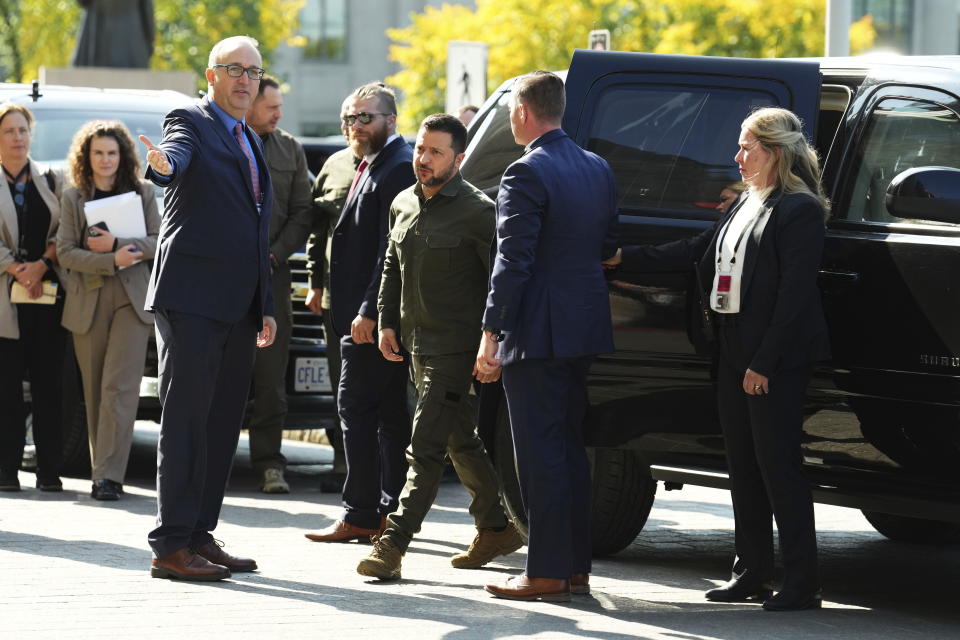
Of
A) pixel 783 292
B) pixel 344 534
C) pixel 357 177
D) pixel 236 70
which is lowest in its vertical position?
pixel 344 534

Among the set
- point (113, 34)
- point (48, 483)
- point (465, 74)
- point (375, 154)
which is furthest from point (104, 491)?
point (113, 34)

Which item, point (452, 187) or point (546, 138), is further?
point (452, 187)

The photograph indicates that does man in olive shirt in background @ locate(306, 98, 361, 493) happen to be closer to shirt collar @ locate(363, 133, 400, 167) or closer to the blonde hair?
shirt collar @ locate(363, 133, 400, 167)

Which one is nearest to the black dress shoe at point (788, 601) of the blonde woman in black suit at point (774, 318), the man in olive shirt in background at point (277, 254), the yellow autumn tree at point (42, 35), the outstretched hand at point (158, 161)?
the blonde woman in black suit at point (774, 318)

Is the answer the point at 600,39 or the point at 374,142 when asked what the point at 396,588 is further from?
the point at 600,39

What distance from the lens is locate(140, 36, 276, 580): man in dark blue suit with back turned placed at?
21.5 ft

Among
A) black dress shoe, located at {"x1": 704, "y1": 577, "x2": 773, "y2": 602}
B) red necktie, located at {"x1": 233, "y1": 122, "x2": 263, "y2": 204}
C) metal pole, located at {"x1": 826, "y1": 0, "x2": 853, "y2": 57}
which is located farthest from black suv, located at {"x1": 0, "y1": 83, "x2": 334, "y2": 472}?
metal pole, located at {"x1": 826, "y1": 0, "x2": 853, "y2": 57}

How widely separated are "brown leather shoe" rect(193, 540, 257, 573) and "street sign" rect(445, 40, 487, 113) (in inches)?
310

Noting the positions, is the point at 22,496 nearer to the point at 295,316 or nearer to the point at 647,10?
the point at 295,316

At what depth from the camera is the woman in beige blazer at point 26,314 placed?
9.20m

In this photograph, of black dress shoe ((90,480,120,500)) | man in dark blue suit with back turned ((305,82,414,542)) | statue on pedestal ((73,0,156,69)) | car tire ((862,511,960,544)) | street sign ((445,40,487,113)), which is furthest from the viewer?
statue on pedestal ((73,0,156,69))

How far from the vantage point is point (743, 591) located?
652cm

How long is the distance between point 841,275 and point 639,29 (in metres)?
30.7

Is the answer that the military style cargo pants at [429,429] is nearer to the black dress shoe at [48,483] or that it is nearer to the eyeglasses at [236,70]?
the eyeglasses at [236,70]
